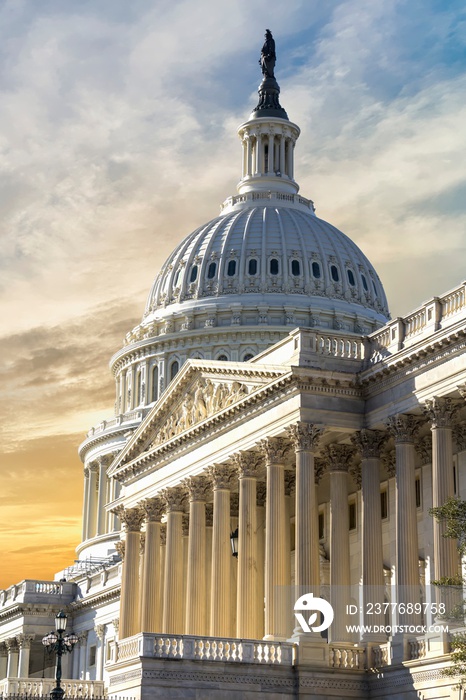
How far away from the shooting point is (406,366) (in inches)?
2189

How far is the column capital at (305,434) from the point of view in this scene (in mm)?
57688

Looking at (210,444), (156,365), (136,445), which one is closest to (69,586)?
(156,365)

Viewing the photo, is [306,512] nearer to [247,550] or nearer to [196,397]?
[247,550]

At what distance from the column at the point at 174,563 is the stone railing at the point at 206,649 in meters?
14.8

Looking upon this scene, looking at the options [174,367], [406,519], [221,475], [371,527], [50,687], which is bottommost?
[50,687]

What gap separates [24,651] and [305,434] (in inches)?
2481

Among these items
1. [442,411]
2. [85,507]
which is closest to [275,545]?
[442,411]

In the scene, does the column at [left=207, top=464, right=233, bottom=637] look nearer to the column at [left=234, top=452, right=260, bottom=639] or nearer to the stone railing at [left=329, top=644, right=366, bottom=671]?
the column at [left=234, top=452, right=260, bottom=639]

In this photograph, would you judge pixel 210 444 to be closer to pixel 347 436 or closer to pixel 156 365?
pixel 347 436

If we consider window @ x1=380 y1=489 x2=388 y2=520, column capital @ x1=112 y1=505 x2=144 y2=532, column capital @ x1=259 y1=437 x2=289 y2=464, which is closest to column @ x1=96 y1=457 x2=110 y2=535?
→ column capital @ x1=112 y1=505 x2=144 y2=532

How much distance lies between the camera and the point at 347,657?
2157 inches

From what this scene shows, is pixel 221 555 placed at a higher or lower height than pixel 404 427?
lower

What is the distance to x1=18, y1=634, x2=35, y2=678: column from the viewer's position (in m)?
113

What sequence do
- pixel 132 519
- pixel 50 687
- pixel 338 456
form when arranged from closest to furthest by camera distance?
pixel 338 456 → pixel 50 687 → pixel 132 519
